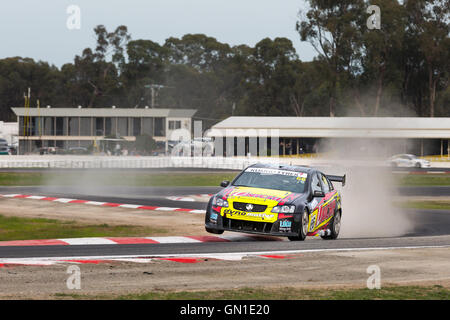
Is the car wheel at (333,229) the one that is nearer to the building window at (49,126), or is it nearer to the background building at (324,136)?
the background building at (324,136)

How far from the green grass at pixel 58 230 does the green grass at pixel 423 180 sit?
23.6 meters

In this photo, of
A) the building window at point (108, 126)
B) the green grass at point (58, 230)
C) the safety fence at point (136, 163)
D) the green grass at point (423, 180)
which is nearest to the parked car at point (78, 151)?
the building window at point (108, 126)

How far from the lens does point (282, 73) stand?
98188 millimetres

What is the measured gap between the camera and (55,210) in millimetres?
18906

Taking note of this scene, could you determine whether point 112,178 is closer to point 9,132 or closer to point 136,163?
point 136,163

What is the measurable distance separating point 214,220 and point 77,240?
242cm

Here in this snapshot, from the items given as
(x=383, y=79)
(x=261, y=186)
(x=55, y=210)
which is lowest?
(x=55, y=210)

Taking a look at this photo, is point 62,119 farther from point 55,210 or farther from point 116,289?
point 116,289

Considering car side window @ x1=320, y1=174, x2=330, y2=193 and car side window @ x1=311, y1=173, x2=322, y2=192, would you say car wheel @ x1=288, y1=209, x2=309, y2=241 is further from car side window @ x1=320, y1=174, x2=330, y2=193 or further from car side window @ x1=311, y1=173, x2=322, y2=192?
car side window @ x1=320, y1=174, x2=330, y2=193

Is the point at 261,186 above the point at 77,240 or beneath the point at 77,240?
above

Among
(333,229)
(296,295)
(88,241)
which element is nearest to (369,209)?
(333,229)

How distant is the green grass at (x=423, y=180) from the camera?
3689 centimetres

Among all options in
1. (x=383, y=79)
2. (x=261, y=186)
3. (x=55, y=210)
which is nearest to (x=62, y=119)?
(x=383, y=79)

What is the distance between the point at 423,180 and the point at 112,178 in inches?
696
